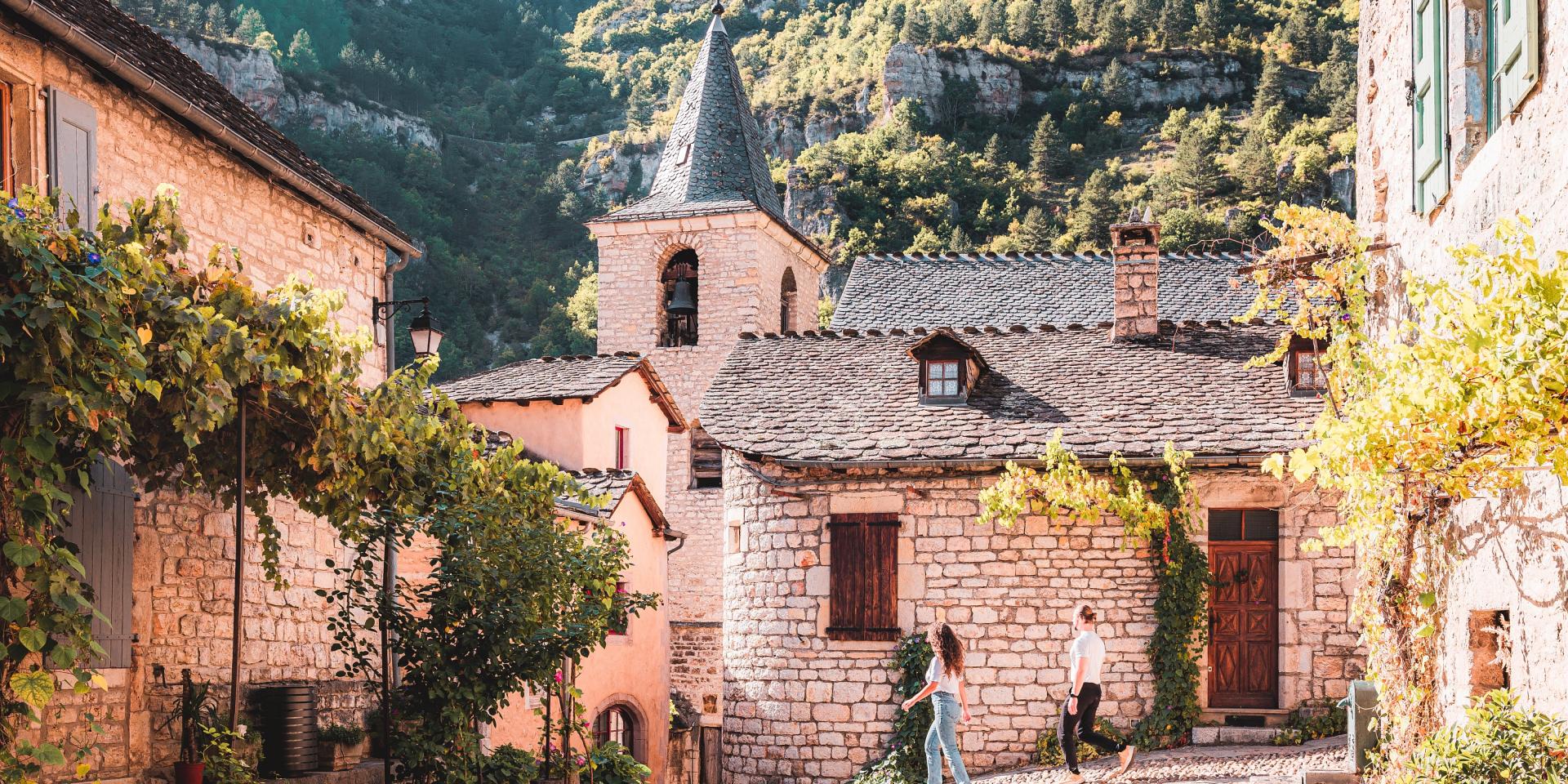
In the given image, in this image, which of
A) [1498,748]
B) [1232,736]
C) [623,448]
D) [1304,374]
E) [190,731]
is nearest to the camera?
[1498,748]

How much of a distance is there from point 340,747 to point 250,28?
62.8 meters

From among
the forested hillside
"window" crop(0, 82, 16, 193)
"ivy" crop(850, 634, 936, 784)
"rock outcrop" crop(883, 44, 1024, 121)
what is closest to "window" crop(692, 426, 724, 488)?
"ivy" crop(850, 634, 936, 784)

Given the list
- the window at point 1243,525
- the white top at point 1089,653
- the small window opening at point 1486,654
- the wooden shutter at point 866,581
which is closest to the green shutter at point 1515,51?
the small window opening at point 1486,654

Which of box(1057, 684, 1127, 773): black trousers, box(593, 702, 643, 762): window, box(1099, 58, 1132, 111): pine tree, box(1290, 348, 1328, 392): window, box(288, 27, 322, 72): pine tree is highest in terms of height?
box(288, 27, 322, 72): pine tree

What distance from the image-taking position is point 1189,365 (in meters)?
14.8

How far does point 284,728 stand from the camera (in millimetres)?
8977

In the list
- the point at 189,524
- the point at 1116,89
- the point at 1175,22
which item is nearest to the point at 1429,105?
the point at 189,524

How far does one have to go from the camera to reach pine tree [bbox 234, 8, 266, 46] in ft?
211

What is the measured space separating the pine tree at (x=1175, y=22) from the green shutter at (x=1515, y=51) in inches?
2361

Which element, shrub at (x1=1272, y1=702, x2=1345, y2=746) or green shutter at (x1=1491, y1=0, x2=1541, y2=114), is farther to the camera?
shrub at (x1=1272, y1=702, x2=1345, y2=746)

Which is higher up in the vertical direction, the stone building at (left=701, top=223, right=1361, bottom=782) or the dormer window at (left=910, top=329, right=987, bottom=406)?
the dormer window at (left=910, top=329, right=987, bottom=406)

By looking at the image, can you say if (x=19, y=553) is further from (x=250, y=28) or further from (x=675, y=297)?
(x=250, y=28)

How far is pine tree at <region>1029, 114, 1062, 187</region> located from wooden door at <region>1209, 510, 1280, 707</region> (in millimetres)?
44860

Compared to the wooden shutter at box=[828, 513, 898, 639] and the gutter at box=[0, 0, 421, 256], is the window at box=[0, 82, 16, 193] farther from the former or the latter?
the wooden shutter at box=[828, 513, 898, 639]
